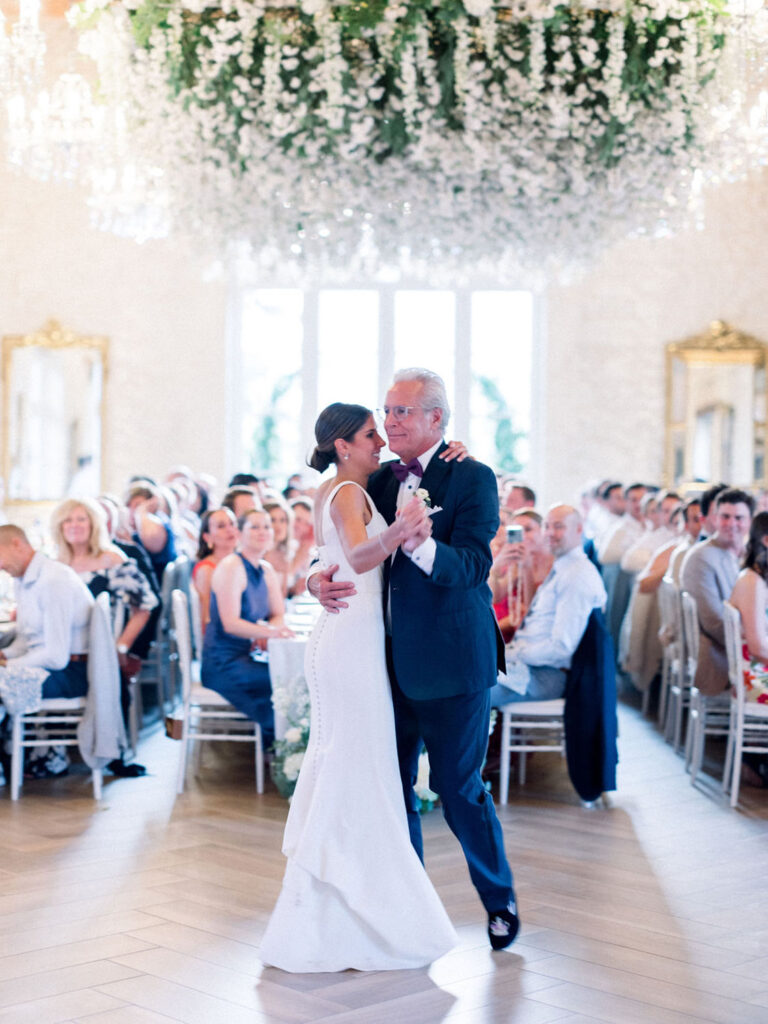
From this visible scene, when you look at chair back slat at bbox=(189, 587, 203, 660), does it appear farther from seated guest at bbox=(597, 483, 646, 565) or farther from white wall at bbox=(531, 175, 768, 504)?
white wall at bbox=(531, 175, 768, 504)

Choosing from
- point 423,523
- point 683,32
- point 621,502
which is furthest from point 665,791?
point 621,502

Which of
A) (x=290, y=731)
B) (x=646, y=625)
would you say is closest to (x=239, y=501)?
(x=290, y=731)

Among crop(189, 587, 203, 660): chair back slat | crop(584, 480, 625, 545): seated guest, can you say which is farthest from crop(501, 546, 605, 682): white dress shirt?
crop(584, 480, 625, 545): seated guest

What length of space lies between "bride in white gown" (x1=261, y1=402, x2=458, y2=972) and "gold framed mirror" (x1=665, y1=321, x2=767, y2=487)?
1094 centimetres

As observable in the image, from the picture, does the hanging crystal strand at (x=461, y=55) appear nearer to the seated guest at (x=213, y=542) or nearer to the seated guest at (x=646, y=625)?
the seated guest at (x=213, y=542)

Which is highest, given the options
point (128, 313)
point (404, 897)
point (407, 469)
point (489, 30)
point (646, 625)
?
point (489, 30)

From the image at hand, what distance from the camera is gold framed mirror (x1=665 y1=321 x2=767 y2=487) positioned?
14.3m

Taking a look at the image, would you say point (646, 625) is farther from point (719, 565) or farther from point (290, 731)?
point (290, 731)

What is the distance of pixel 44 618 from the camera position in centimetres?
609

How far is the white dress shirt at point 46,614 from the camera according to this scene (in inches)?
238

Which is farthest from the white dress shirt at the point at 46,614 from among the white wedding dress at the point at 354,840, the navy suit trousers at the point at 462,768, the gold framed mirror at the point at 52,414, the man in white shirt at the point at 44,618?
the gold framed mirror at the point at 52,414

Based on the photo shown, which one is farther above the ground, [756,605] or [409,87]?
[409,87]

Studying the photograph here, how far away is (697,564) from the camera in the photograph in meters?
6.75

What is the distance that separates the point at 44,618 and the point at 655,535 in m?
5.09
